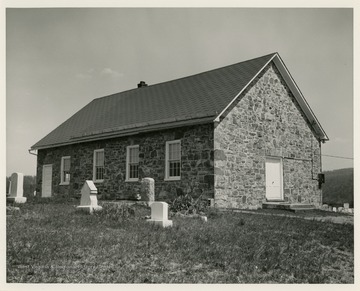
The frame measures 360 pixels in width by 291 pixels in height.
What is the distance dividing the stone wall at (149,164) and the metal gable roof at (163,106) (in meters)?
0.42

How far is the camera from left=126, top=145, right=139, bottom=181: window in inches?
681

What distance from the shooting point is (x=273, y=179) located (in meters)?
16.5

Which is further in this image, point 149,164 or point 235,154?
point 149,164

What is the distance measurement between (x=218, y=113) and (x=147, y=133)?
12.5 feet

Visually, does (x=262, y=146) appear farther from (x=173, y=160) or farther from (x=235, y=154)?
(x=173, y=160)

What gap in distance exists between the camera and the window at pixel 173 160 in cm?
1558

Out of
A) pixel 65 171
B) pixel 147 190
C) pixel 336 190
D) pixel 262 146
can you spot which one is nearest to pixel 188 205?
pixel 147 190

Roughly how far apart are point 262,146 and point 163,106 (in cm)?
445

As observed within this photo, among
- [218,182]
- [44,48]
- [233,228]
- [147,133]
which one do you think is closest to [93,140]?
[147,133]

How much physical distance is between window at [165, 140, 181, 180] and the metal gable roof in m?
0.83

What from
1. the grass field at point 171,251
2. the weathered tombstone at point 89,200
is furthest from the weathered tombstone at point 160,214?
the weathered tombstone at point 89,200

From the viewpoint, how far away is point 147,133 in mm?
16750

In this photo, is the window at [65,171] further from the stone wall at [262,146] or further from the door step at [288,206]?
the door step at [288,206]

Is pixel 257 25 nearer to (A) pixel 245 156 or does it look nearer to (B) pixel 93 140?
(A) pixel 245 156
